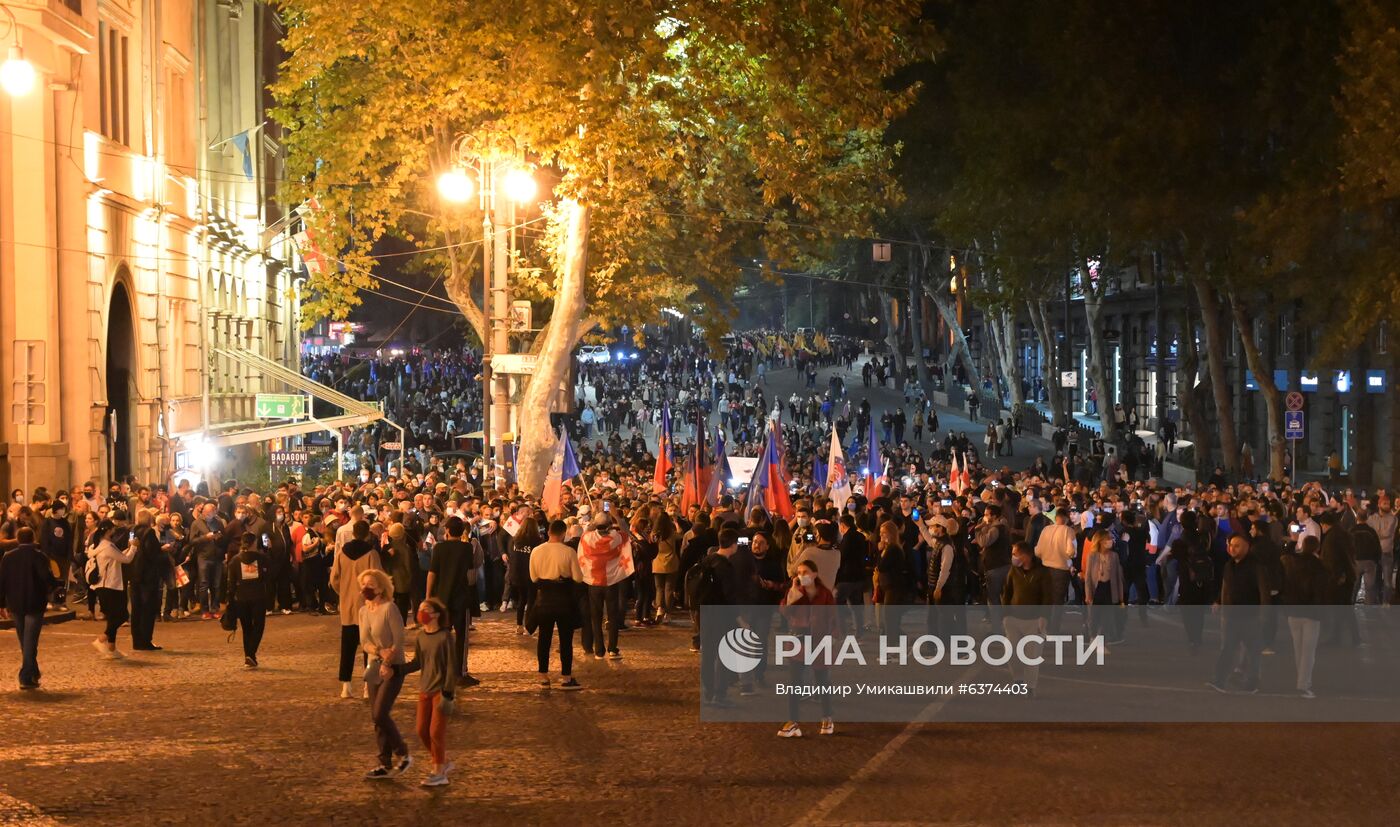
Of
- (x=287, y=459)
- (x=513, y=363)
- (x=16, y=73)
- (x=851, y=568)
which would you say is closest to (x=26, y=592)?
(x=851, y=568)

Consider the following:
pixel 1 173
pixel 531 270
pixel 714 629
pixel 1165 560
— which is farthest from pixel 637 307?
pixel 714 629

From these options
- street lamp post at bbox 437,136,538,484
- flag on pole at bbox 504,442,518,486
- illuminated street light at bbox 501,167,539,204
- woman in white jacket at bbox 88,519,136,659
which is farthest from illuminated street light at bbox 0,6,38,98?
flag on pole at bbox 504,442,518,486

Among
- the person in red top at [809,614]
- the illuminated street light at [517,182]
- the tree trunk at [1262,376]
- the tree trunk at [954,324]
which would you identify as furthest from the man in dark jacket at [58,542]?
the tree trunk at [954,324]

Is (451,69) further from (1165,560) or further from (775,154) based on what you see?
(1165,560)

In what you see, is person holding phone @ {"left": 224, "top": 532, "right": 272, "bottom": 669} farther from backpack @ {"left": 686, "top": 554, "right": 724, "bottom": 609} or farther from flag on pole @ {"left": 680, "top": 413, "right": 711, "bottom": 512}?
flag on pole @ {"left": 680, "top": 413, "right": 711, "bottom": 512}

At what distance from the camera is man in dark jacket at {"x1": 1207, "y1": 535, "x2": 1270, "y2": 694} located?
16391 mm

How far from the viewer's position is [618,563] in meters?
18.7

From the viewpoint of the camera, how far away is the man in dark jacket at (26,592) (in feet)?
54.6

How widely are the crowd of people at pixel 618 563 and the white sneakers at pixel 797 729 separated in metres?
0.06

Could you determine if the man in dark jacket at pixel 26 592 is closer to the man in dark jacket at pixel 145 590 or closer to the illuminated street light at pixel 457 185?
the man in dark jacket at pixel 145 590

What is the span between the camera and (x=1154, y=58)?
39656mm

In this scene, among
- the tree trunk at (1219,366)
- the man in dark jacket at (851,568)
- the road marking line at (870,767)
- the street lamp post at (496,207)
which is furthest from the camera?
the tree trunk at (1219,366)

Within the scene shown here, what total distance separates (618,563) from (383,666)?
6.54 metres

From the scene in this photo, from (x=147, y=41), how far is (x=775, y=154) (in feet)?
41.6
